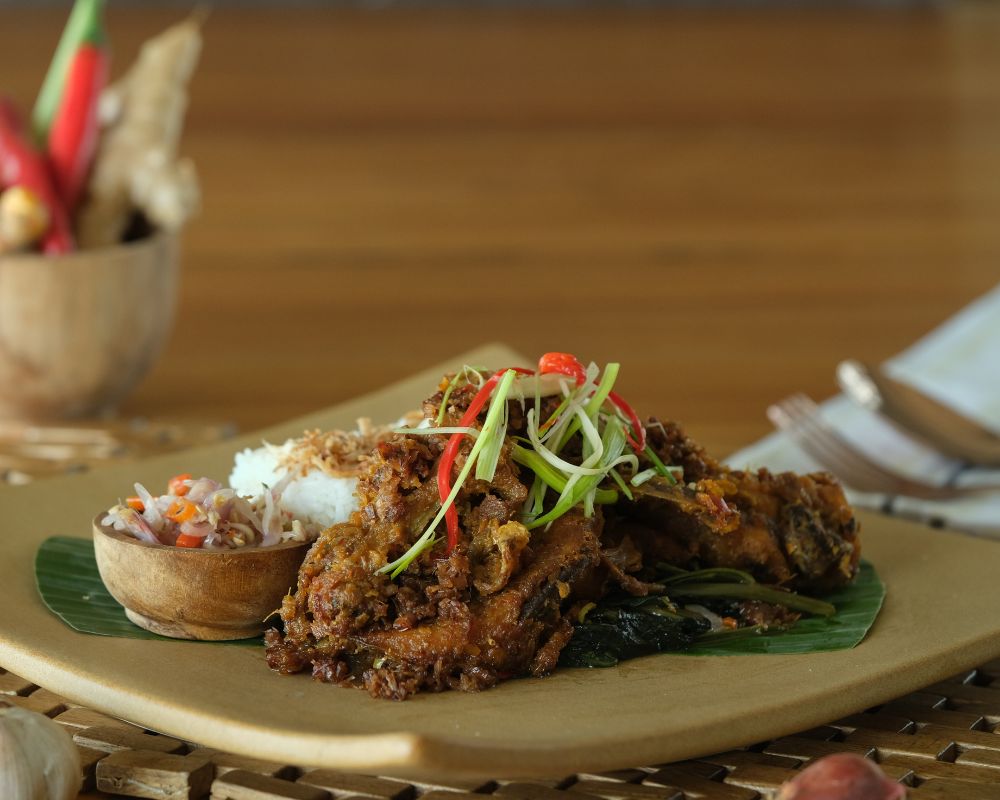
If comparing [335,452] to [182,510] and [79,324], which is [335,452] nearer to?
[182,510]

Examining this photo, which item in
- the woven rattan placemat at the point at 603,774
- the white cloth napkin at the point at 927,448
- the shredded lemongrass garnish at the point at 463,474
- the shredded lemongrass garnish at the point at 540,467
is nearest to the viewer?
the woven rattan placemat at the point at 603,774

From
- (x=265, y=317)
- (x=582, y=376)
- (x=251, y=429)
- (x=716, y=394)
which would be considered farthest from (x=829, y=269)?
(x=582, y=376)

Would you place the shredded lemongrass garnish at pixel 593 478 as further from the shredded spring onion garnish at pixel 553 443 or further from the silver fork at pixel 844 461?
the silver fork at pixel 844 461

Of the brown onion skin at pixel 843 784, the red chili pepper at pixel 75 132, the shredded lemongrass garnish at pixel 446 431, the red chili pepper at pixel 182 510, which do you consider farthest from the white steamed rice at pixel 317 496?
the red chili pepper at pixel 75 132

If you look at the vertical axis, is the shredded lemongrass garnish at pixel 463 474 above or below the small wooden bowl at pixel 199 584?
above

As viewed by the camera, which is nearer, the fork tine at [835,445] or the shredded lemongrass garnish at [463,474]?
the shredded lemongrass garnish at [463,474]

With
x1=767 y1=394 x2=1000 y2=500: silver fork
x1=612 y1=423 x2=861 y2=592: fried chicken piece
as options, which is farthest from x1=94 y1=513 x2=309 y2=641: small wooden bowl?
x1=767 y1=394 x2=1000 y2=500: silver fork
